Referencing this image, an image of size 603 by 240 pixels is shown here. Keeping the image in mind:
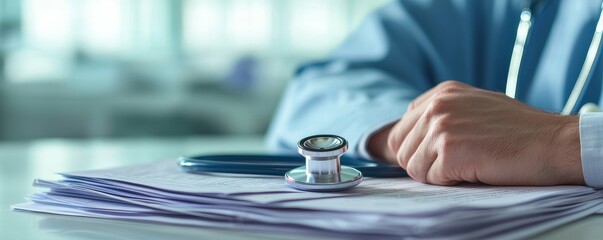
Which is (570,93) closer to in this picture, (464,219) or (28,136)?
(464,219)

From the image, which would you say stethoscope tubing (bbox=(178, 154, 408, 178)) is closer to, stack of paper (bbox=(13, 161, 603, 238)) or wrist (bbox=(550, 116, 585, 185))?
stack of paper (bbox=(13, 161, 603, 238))

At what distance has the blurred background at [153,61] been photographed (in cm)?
333

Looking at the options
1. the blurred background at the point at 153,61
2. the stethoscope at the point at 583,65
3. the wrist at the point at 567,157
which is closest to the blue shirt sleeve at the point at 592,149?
the wrist at the point at 567,157

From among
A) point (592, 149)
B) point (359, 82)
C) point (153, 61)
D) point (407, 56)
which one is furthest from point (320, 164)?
point (153, 61)

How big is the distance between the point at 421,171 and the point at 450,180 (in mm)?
28

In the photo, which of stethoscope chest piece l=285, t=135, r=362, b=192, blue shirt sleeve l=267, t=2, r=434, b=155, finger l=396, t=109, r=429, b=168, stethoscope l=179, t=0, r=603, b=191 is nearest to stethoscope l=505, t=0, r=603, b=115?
stethoscope l=179, t=0, r=603, b=191

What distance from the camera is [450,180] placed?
659mm

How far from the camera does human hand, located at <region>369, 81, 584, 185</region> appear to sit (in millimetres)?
639

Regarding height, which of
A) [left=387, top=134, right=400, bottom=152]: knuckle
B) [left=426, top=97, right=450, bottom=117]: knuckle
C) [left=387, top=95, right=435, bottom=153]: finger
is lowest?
[left=387, top=134, right=400, bottom=152]: knuckle

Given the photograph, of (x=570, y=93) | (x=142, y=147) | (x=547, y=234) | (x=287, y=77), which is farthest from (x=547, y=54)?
(x=287, y=77)

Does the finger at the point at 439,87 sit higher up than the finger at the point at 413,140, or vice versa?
the finger at the point at 439,87

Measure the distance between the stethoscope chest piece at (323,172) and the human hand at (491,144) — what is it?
8cm

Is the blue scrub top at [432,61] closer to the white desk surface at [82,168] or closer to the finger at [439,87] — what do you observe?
the finger at [439,87]

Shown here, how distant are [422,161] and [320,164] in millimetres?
110
